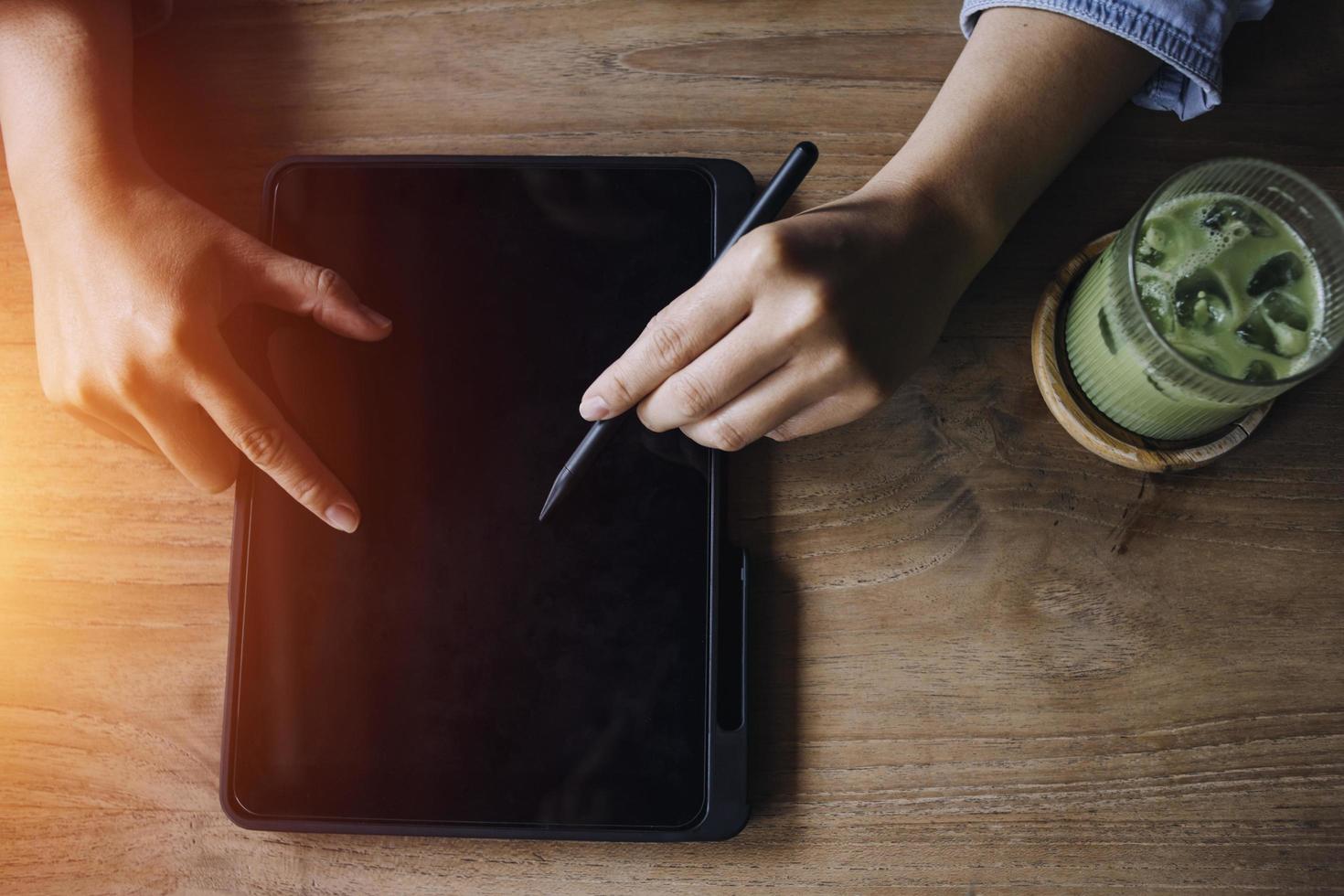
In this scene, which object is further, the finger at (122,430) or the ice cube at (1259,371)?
the finger at (122,430)

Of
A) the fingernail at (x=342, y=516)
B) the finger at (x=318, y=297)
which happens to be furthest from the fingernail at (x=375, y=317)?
the fingernail at (x=342, y=516)

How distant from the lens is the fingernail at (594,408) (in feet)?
1.85

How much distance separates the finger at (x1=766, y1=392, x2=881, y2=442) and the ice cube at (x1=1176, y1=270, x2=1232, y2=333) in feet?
0.62

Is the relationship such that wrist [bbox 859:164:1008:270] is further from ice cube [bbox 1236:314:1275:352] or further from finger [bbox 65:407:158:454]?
finger [bbox 65:407:158:454]

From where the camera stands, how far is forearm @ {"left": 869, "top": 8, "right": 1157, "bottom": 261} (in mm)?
583

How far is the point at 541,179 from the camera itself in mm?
636

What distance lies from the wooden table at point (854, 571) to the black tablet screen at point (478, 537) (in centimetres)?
5

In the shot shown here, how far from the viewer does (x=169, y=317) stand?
23.4 inches

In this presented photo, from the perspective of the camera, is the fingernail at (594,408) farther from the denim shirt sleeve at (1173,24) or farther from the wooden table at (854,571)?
the denim shirt sleeve at (1173,24)

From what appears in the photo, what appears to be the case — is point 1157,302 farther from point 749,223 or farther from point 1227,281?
point 749,223

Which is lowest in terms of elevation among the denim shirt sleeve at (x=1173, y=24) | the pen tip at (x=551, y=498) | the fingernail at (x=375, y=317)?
the pen tip at (x=551, y=498)

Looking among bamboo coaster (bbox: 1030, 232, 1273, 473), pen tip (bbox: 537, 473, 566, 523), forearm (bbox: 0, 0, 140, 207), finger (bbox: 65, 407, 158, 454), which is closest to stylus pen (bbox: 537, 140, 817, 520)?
pen tip (bbox: 537, 473, 566, 523)

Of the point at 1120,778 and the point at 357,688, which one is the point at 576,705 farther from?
the point at 1120,778

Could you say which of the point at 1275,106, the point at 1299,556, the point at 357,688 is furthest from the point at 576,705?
the point at 1275,106
